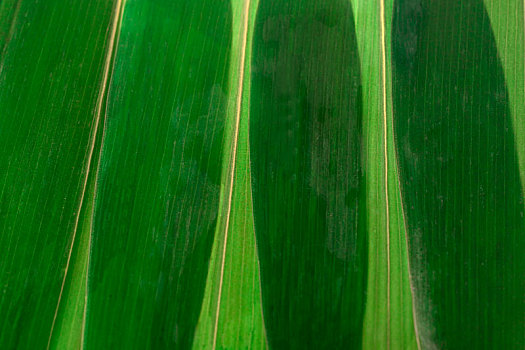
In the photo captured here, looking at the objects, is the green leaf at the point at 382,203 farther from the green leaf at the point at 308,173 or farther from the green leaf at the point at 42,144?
the green leaf at the point at 42,144

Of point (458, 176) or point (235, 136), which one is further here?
point (235, 136)

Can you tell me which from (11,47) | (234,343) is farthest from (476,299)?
(11,47)

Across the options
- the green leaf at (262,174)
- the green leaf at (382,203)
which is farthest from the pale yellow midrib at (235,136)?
the green leaf at (382,203)

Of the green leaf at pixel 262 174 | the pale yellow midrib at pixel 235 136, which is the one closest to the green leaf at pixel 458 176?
the green leaf at pixel 262 174

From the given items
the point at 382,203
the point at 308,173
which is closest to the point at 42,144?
the point at 308,173

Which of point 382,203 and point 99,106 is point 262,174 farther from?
point 99,106

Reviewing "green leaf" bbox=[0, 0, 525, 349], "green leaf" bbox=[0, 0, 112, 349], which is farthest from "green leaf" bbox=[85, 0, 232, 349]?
"green leaf" bbox=[0, 0, 112, 349]

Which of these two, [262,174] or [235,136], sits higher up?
[235,136]

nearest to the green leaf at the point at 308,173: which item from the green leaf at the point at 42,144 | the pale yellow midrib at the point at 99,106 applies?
the pale yellow midrib at the point at 99,106

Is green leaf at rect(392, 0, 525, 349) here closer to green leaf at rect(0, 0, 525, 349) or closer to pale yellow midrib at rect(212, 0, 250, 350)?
green leaf at rect(0, 0, 525, 349)

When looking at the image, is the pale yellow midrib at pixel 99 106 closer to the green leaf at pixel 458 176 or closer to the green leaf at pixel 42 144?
the green leaf at pixel 42 144

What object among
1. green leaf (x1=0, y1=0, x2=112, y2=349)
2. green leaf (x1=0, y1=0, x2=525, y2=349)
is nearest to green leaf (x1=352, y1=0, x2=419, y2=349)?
green leaf (x1=0, y1=0, x2=525, y2=349)
